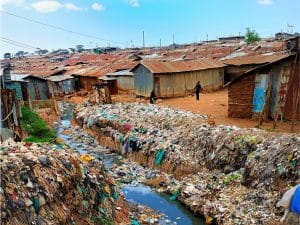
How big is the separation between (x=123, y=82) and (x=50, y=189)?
2067 cm

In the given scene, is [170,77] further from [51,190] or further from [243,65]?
[51,190]

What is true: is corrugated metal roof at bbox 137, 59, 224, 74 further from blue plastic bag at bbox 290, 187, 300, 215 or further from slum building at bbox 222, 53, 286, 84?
blue plastic bag at bbox 290, 187, 300, 215

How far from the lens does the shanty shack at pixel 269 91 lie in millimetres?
12695

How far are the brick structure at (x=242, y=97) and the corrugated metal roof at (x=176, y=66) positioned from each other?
Answer: 7.49 m

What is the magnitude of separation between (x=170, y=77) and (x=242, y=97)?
817 cm

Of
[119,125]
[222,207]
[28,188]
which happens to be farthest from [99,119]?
[28,188]

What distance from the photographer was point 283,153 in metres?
8.78

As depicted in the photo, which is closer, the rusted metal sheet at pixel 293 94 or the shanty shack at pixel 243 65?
the rusted metal sheet at pixel 293 94

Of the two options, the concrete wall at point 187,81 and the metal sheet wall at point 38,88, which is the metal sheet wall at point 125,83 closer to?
the concrete wall at point 187,81

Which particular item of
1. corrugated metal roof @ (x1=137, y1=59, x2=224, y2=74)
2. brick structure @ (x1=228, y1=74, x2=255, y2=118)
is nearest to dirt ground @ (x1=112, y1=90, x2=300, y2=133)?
brick structure @ (x1=228, y1=74, x2=255, y2=118)

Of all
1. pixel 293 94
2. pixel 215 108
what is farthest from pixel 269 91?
pixel 215 108

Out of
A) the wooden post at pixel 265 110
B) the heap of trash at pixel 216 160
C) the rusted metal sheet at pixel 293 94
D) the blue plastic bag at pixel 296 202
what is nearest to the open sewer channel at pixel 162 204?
the heap of trash at pixel 216 160

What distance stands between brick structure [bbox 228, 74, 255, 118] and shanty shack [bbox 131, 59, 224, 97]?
24.6 ft

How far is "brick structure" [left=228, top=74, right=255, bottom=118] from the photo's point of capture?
13.8 meters
